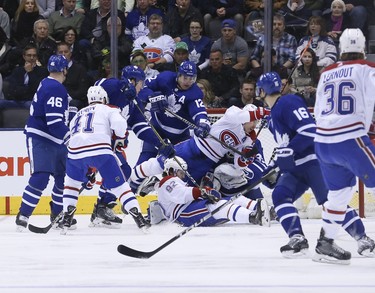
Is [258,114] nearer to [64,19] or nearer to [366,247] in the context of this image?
[366,247]

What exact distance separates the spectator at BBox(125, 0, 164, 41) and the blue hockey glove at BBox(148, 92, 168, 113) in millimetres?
1524

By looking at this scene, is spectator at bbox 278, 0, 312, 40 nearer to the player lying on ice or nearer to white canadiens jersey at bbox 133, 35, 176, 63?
white canadiens jersey at bbox 133, 35, 176, 63

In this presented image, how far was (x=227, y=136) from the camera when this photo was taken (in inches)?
333

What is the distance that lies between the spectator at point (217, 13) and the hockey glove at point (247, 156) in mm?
2116

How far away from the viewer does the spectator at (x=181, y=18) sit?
1036 cm

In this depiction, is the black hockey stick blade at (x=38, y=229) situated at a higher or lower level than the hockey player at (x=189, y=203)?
lower

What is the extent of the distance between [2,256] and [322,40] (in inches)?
165

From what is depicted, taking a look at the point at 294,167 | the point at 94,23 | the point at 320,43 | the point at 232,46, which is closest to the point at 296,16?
the point at 320,43

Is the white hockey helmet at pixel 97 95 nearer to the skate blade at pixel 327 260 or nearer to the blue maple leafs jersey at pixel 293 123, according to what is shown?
the blue maple leafs jersey at pixel 293 123

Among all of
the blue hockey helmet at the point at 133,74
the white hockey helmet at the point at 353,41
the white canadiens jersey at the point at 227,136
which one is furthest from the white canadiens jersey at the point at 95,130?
the white hockey helmet at the point at 353,41

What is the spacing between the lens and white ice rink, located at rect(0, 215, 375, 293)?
5254mm

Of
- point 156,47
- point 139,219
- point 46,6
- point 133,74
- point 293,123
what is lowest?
point 139,219

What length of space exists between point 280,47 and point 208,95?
28.5 inches

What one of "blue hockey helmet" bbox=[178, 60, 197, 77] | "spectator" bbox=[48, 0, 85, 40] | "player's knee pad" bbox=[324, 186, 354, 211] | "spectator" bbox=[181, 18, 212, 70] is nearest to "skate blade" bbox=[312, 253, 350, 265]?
"player's knee pad" bbox=[324, 186, 354, 211]
